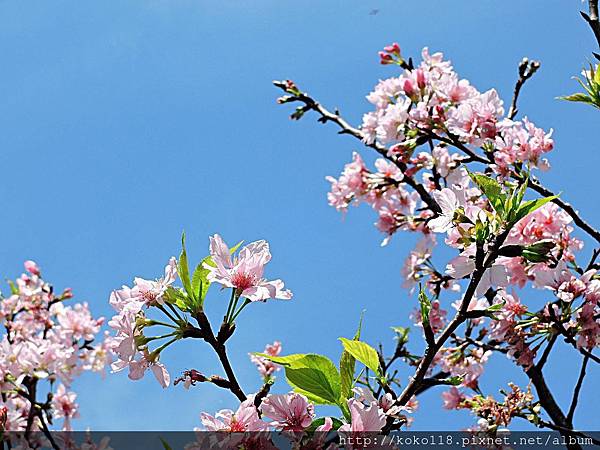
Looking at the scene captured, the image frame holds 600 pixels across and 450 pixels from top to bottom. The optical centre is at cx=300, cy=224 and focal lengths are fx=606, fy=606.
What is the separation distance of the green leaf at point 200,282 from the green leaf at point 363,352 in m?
0.34

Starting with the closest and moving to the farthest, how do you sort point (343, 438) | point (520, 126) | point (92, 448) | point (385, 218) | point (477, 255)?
point (343, 438)
point (477, 255)
point (520, 126)
point (92, 448)
point (385, 218)

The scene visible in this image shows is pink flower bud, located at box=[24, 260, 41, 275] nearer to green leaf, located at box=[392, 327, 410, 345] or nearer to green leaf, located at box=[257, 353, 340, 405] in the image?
green leaf, located at box=[392, 327, 410, 345]

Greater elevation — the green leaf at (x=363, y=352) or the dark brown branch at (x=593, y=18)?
the dark brown branch at (x=593, y=18)

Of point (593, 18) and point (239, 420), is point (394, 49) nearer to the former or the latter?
point (593, 18)

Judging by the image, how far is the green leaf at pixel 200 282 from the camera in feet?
4.55

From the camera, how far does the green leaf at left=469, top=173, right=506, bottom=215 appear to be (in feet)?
4.55

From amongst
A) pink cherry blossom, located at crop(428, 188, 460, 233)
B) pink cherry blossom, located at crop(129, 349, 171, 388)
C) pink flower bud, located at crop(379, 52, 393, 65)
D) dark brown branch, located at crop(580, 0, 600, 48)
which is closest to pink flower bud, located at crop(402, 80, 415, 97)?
pink flower bud, located at crop(379, 52, 393, 65)

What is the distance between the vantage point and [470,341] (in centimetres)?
330

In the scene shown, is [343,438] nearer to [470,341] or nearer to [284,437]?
[284,437]

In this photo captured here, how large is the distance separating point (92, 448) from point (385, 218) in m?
2.27

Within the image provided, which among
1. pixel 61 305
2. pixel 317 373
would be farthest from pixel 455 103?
pixel 61 305

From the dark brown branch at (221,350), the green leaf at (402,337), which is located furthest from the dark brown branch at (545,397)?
the dark brown branch at (221,350)

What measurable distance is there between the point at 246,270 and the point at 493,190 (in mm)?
598

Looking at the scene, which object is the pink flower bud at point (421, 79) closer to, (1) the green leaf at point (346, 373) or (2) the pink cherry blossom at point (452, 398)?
(2) the pink cherry blossom at point (452, 398)
